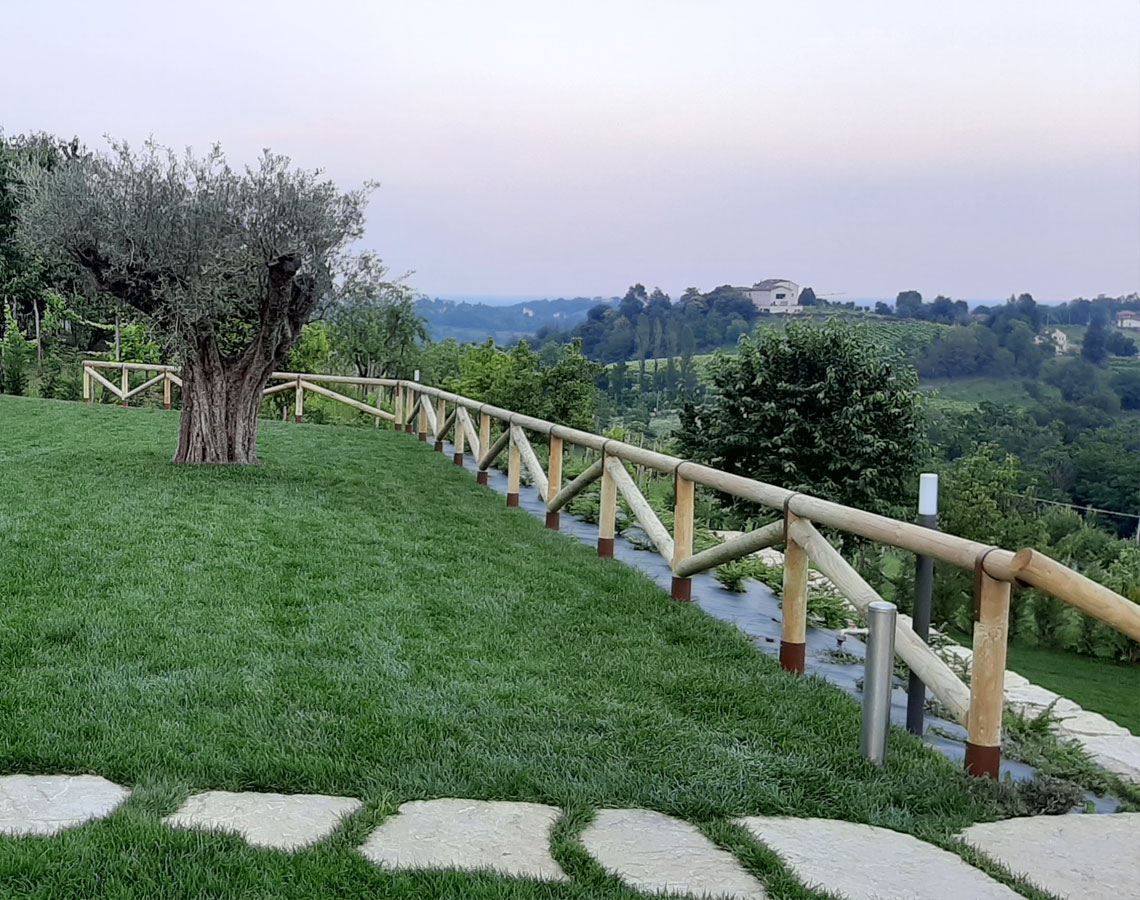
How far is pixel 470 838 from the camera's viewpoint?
8.48ft

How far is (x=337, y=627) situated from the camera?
15.2 feet

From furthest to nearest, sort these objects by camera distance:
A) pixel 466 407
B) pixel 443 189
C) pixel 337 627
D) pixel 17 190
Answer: pixel 443 189
pixel 466 407
pixel 17 190
pixel 337 627

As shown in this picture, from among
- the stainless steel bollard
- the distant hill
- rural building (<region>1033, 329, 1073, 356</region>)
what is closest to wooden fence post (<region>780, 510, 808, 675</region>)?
the stainless steel bollard

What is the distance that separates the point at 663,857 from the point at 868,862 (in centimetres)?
51

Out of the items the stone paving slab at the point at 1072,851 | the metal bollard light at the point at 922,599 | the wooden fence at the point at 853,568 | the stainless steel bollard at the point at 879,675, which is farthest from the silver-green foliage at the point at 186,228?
the stone paving slab at the point at 1072,851

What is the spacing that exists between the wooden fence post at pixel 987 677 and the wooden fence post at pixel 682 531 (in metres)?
2.41

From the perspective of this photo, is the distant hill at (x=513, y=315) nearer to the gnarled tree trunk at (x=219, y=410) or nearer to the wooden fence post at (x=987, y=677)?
the gnarled tree trunk at (x=219, y=410)

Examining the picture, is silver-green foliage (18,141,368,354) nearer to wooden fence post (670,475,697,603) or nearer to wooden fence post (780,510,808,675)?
wooden fence post (670,475,697,603)

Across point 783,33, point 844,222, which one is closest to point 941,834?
point 783,33

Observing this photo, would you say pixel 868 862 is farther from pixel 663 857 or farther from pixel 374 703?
pixel 374 703

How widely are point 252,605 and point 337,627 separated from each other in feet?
1.83

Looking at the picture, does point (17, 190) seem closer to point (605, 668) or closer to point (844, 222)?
point (605, 668)

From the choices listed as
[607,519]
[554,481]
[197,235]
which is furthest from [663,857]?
[197,235]

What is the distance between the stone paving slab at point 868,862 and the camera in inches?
95.8
